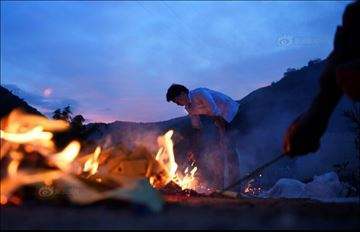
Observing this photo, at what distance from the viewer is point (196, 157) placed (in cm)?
1088

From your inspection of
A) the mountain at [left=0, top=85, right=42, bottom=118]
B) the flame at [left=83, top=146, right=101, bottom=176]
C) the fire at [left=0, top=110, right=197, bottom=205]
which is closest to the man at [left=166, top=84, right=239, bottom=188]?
the fire at [left=0, top=110, right=197, bottom=205]

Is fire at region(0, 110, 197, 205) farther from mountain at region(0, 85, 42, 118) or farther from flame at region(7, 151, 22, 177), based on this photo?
mountain at region(0, 85, 42, 118)

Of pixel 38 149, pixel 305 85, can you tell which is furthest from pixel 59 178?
pixel 305 85

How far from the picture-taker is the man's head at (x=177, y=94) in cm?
934

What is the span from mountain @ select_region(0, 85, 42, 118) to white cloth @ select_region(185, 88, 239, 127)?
546 cm

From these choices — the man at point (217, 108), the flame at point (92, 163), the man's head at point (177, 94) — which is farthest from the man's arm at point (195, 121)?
the flame at point (92, 163)

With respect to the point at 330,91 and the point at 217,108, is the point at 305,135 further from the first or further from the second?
the point at 217,108

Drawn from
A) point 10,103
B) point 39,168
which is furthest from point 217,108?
point 10,103

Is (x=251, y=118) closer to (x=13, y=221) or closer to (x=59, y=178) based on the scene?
(x=59, y=178)

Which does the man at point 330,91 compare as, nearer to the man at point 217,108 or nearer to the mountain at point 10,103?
the man at point 217,108

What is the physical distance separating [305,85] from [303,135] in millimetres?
17602

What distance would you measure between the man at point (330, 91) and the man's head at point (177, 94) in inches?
204

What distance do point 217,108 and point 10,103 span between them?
21.7 feet

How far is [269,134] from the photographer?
18562 millimetres
